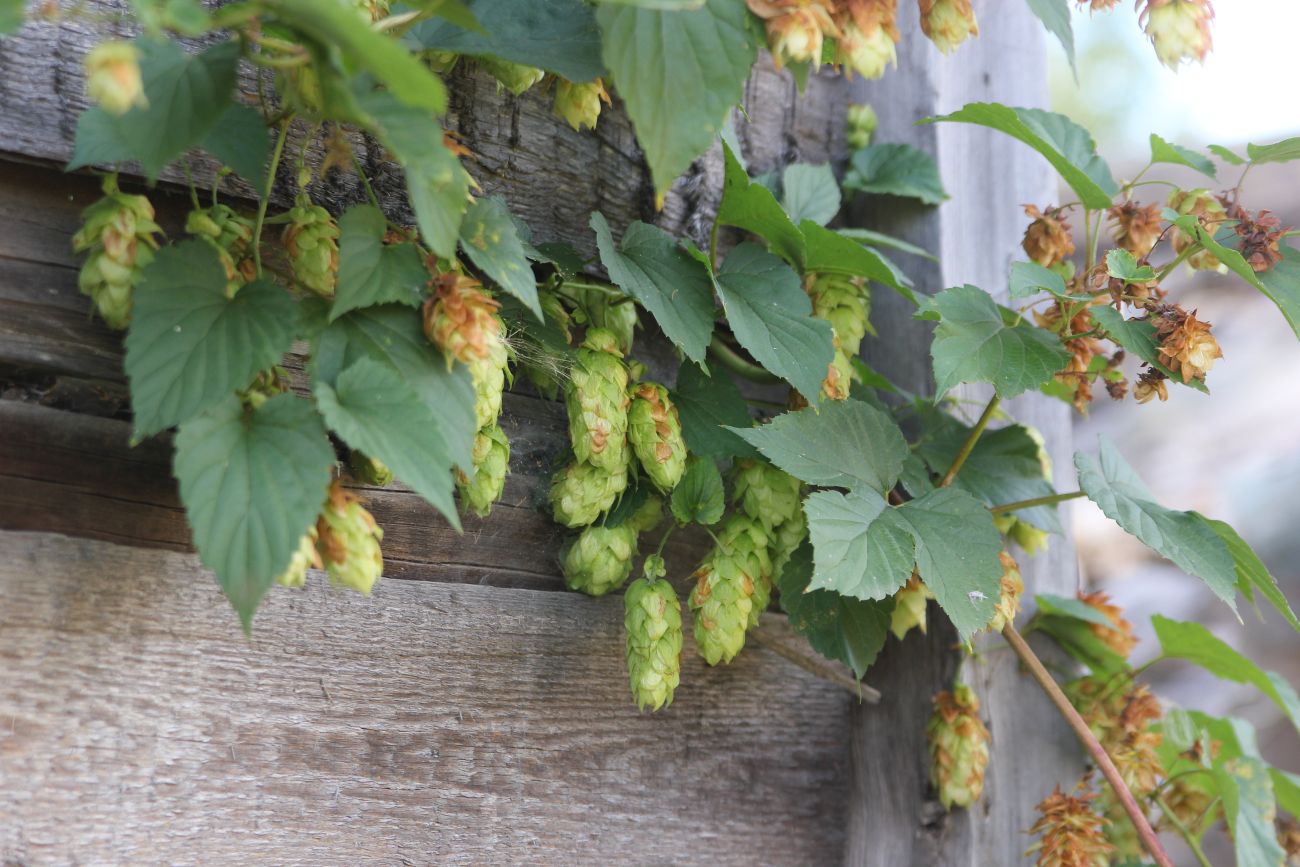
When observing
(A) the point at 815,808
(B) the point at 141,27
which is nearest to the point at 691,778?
(A) the point at 815,808

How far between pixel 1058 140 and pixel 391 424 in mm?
904

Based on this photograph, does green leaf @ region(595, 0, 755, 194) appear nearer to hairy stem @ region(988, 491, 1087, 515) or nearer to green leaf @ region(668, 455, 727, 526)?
green leaf @ region(668, 455, 727, 526)

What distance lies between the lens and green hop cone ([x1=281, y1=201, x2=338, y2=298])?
88cm

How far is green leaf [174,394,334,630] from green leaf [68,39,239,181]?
185mm

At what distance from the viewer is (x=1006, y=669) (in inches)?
53.6

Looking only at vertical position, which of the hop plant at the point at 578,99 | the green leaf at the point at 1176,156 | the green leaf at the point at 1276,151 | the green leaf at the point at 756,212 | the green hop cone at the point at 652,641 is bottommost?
the green hop cone at the point at 652,641

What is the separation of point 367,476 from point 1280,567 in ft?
10.7

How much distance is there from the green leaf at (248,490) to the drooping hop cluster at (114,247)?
0.48ft

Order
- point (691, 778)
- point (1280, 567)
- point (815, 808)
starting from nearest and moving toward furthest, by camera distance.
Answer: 1. point (691, 778)
2. point (815, 808)
3. point (1280, 567)

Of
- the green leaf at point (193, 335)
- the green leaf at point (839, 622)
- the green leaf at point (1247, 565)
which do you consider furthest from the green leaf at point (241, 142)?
the green leaf at point (1247, 565)

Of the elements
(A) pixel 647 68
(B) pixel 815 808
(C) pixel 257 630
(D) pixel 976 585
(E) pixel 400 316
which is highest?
(A) pixel 647 68

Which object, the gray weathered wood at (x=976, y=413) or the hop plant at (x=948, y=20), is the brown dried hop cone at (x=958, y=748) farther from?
the hop plant at (x=948, y=20)

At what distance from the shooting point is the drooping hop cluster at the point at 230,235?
32.9 inches

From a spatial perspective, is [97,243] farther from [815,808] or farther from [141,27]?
[815,808]
